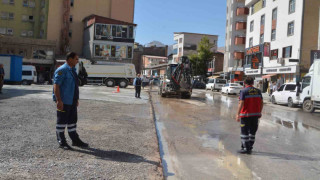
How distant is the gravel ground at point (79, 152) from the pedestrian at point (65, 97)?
13.9 inches

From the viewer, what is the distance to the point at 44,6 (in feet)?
180

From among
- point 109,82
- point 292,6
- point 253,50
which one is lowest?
point 109,82

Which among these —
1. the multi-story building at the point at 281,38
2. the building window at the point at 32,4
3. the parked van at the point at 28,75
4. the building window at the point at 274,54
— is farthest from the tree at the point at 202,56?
the parked van at the point at 28,75

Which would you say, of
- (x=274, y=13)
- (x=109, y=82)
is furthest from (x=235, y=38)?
(x=109, y=82)

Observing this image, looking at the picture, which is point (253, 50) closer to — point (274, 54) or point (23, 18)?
point (274, 54)

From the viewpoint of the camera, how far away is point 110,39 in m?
50.1

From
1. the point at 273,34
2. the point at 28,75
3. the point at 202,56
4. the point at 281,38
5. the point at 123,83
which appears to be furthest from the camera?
the point at 202,56

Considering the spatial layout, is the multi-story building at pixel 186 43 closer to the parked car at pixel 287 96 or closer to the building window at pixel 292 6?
the building window at pixel 292 6

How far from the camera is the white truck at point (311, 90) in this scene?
16.7 meters

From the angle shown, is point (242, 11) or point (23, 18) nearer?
point (242, 11)

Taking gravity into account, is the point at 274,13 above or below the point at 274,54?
above

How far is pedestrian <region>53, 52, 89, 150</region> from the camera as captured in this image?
575cm

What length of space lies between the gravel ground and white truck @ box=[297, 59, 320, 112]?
11442mm

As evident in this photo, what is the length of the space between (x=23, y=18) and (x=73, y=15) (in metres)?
8.96
